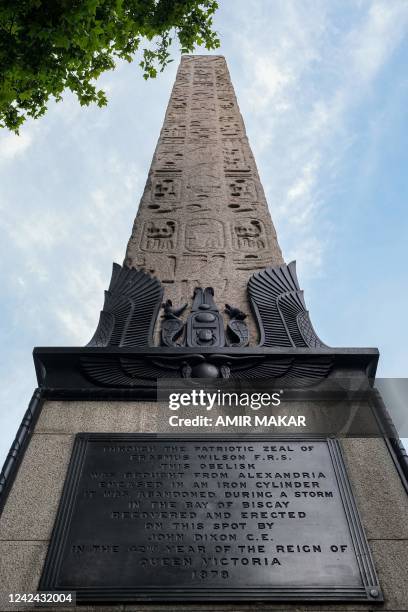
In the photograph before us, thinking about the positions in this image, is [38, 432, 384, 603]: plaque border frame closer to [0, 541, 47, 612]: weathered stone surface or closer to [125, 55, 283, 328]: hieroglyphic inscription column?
[0, 541, 47, 612]: weathered stone surface

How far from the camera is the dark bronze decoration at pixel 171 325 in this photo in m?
4.46

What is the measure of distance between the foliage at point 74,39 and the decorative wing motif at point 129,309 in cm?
200

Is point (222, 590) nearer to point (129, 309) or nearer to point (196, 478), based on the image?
point (196, 478)

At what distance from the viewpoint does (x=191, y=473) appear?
3.24 metres

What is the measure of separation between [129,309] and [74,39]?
2529mm

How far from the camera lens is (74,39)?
533 centimetres

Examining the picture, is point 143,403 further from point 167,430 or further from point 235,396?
point 235,396

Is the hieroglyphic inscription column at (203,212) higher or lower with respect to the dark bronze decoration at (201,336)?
higher

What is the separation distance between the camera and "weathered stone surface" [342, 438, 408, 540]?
9.86 ft

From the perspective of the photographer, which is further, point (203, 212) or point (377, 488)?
point (203, 212)

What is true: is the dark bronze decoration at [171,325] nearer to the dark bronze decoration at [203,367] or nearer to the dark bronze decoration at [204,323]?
the dark bronze decoration at [204,323]

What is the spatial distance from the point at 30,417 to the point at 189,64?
10.3 m

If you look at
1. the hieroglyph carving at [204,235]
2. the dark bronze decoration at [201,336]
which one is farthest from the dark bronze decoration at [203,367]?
the hieroglyph carving at [204,235]

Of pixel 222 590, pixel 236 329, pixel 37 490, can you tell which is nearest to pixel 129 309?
pixel 236 329
